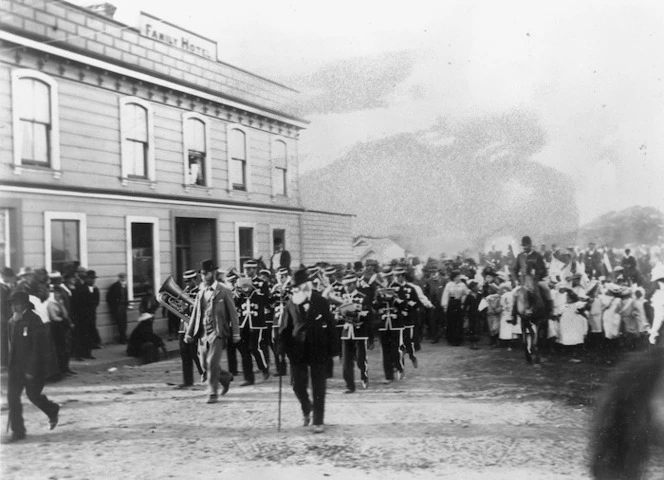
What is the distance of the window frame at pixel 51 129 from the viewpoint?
16.3 feet

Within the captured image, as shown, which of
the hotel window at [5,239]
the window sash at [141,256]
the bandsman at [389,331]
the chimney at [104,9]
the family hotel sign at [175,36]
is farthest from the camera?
the bandsman at [389,331]

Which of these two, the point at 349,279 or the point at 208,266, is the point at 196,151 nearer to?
the point at 208,266

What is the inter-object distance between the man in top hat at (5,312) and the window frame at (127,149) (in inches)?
50.6

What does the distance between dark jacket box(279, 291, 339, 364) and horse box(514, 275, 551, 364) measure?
3.35m

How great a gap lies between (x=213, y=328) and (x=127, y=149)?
230 cm

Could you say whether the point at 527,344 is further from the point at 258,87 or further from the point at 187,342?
the point at 258,87

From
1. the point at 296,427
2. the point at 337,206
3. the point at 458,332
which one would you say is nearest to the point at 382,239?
the point at 337,206

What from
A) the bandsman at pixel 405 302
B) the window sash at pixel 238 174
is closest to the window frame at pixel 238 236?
the window sash at pixel 238 174

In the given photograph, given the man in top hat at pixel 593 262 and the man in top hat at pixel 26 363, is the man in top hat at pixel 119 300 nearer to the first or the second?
the man in top hat at pixel 26 363

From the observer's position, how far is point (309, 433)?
5605mm

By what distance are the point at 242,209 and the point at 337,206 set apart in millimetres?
953

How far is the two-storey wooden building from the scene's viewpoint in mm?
5027

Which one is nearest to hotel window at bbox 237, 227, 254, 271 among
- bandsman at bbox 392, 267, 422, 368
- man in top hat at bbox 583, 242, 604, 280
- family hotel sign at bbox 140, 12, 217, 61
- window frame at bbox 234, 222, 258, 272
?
window frame at bbox 234, 222, 258, 272

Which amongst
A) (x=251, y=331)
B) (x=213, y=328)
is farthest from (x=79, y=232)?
(x=251, y=331)
